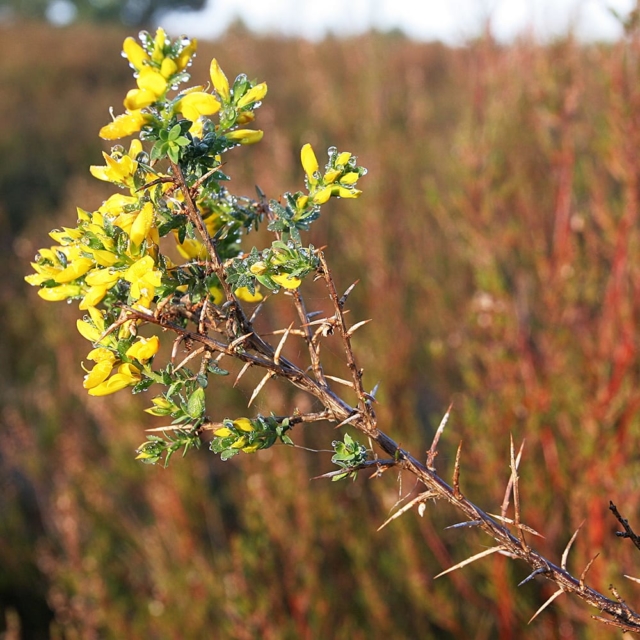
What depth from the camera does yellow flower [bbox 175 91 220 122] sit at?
0.55 meters

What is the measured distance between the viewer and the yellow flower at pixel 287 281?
0.59 meters

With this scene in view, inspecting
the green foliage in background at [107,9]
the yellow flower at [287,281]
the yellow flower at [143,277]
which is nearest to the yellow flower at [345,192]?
the yellow flower at [287,281]

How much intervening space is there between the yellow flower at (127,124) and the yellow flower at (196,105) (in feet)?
0.10

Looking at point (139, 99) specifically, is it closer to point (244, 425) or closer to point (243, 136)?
point (243, 136)

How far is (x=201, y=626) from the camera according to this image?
2.11 m

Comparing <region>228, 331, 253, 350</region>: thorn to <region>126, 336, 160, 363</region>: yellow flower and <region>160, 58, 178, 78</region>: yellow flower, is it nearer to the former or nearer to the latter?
<region>126, 336, 160, 363</region>: yellow flower

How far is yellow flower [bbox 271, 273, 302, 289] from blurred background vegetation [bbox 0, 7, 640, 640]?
18.2 inches

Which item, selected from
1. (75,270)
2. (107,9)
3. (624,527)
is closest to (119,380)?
(75,270)

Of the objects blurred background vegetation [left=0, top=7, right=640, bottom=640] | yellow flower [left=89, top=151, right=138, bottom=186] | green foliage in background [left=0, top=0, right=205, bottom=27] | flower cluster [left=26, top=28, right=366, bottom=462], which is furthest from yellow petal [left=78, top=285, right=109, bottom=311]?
green foliage in background [left=0, top=0, right=205, bottom=27]

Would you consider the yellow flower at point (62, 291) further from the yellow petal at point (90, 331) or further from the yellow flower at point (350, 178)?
the yellow flower at point (350, 178)

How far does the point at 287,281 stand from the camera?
591 mm

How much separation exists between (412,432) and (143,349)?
2.14 m

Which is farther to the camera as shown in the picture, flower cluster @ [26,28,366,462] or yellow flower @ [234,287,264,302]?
yellow flower @ [234,287,264,302]

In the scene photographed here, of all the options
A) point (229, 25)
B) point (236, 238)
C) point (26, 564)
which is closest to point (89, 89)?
point (229, 25)
